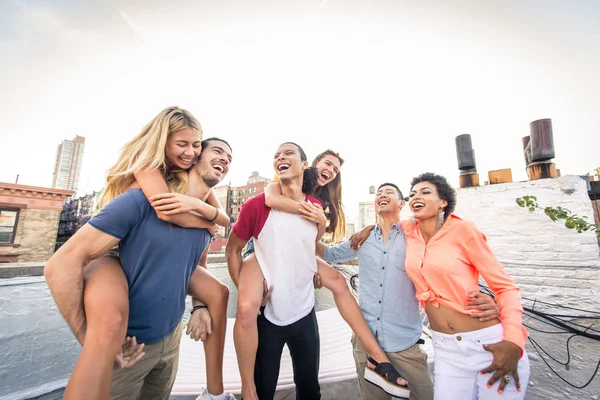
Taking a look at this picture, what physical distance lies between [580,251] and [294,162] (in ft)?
17.8

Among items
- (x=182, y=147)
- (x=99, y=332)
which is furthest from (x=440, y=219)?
(x=99, y=332)

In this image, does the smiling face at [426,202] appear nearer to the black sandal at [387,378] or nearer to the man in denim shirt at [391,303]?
the man in denim shirt at [391,303]

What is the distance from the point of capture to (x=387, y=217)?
82.9 inches

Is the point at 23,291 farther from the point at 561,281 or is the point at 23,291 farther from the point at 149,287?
the point at 561,281

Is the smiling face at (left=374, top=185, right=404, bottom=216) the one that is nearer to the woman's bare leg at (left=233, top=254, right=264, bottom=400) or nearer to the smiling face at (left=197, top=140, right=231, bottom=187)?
the woman's bare leg at (left=233, top=254, right=264, bottom=400)

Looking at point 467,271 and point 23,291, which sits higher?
point 467,271

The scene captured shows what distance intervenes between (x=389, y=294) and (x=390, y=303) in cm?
7

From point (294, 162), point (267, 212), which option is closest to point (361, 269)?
point (267, 212)

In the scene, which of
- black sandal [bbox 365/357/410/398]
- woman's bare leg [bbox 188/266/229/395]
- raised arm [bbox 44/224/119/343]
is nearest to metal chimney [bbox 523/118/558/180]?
black sandal [bbox 365/357/410/398]

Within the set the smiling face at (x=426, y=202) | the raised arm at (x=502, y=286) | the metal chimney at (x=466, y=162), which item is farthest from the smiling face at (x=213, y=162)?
the metal chimney at (x=466, y=162)

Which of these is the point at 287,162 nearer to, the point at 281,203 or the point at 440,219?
the point at 281,203

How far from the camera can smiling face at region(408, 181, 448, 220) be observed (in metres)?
1.88

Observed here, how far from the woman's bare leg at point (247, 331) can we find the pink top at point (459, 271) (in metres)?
1.30

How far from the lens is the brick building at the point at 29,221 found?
11758 mm
